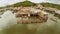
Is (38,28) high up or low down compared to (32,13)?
down

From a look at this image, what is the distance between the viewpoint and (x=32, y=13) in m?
1.38

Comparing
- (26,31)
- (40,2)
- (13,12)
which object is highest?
(40,2)

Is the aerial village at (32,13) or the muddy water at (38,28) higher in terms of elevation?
the aerial village at (32,13)

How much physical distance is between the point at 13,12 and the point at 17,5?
0.31 feet

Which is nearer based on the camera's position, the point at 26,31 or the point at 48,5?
the point at 26,31

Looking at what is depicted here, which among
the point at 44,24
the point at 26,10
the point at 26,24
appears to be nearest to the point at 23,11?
the point at 26,10

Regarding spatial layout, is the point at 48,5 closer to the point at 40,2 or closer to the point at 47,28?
the point at 40,2

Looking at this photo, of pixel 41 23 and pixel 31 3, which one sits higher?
pixel 31 3

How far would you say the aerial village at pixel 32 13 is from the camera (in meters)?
1.36

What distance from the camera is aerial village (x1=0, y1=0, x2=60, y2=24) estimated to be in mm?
1361

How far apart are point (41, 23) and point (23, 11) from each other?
25 cm

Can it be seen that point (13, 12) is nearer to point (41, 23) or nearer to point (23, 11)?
point (23, 11)

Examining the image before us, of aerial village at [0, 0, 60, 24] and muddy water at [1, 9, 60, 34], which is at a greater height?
aerial village at [0, 0, 60, 24]

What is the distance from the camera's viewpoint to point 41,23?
4.47 ft
